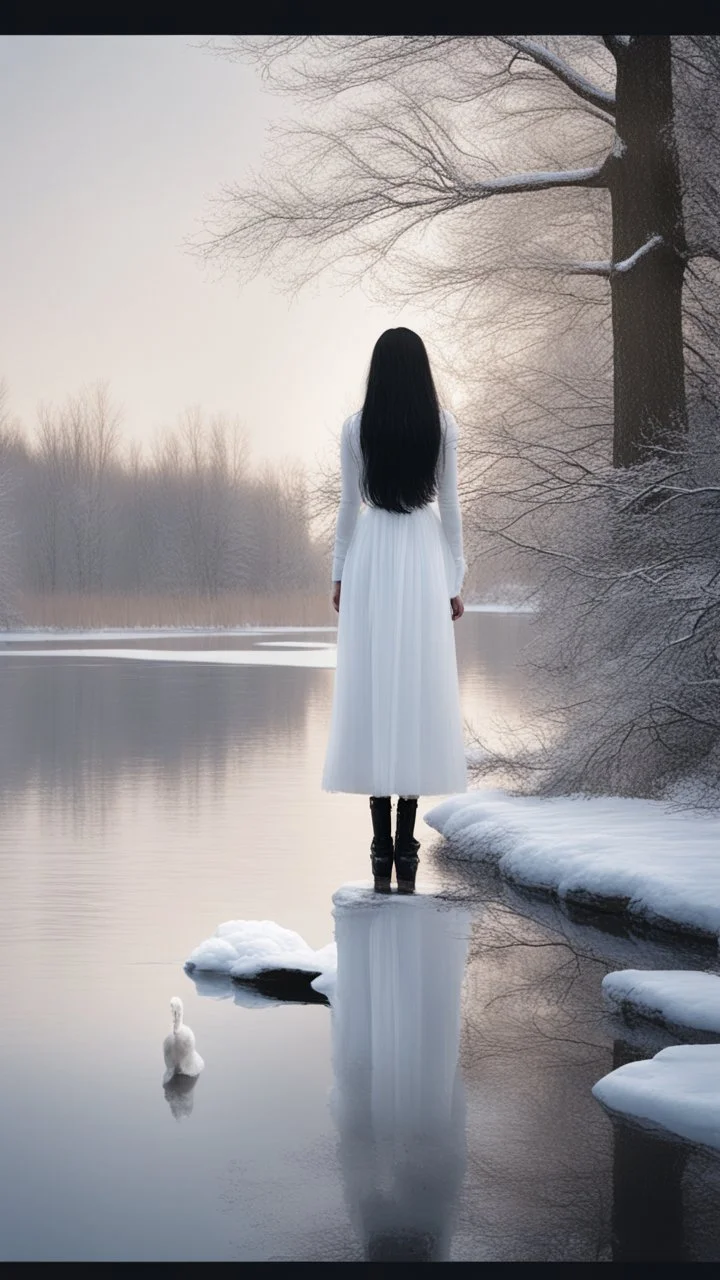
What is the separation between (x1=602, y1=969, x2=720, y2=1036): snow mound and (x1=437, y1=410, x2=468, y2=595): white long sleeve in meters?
2.66

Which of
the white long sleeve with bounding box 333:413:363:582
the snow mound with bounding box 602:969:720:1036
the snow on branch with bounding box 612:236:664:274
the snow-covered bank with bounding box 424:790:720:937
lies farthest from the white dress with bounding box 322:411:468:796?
the snow on branch with bounding box 612:236:664:274

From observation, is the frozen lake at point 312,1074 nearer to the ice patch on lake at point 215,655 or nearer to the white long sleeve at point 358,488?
the white long sleeve at point 358,488

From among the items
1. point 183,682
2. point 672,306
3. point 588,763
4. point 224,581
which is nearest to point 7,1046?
point 588,763

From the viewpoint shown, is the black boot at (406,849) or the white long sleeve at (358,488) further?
the black boot at (406,849)

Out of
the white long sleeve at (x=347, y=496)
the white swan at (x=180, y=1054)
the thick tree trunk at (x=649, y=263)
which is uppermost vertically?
the thick tree trunk at (x=649, y=263)

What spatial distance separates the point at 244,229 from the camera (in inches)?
551

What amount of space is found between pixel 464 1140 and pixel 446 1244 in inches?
27.5

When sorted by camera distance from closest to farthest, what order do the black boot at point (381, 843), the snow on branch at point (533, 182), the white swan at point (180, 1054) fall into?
the white swan at point (180, 1054) < the black boot at point (381, 843) < the snow on branch at point (533, 182)

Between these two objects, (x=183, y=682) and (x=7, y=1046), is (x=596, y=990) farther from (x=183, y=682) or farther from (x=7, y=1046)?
(x=183, y=682)

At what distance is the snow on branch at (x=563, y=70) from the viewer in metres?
13.0

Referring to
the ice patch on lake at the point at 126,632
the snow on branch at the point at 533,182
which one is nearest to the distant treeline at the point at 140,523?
the ice patch on lake at the point at 126,632

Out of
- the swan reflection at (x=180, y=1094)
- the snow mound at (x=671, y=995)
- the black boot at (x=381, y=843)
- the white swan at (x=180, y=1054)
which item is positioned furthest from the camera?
the black boot at (x=381, y=843)

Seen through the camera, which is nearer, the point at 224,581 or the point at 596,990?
the point at 596,990

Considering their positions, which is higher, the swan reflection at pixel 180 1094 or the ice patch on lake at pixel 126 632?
the ice patch on lake at pixel 126 632
